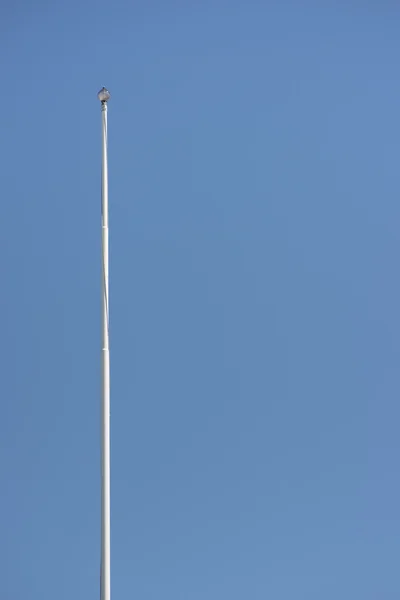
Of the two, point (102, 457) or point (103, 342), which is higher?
point (103, 342)

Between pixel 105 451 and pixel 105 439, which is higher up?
pixel 105 439

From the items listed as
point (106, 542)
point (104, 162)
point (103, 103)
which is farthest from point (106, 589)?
point (103, 103)

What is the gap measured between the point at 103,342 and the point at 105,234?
168 cm

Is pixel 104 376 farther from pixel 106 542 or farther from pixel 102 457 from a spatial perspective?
pixel 106 542

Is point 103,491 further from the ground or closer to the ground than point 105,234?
closer to the ground

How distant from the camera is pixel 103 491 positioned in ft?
34.2

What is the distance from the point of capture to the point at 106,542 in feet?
33.6

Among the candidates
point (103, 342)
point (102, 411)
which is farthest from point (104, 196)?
point (102, 411)

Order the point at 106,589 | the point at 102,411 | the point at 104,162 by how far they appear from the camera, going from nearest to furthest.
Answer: the point at 106,589, the point at 102,411, the point at 104,162

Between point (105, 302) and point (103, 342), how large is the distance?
2.03ft

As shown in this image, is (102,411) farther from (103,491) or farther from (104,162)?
(104,162)

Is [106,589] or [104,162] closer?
[106,589]

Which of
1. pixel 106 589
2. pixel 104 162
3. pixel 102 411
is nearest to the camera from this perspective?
pixel 106 589

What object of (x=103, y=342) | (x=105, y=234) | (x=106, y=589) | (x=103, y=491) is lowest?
(x=106, y=589)
